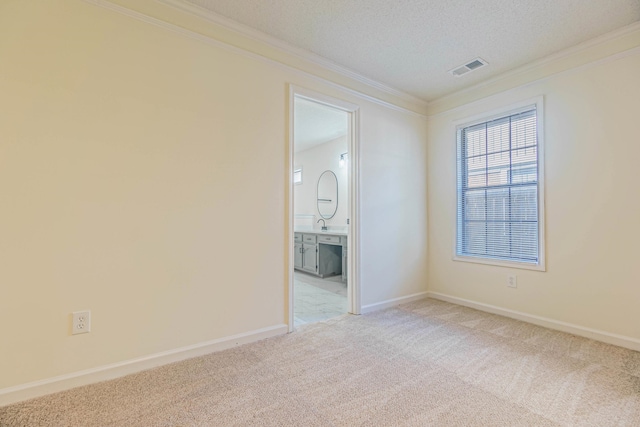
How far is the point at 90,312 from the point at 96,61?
61.5 inches

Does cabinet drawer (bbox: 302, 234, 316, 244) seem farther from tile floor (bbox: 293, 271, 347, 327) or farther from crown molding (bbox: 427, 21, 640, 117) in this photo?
crown molding (bbox: 427, 21, 640, 117)

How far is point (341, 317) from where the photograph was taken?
125 inches

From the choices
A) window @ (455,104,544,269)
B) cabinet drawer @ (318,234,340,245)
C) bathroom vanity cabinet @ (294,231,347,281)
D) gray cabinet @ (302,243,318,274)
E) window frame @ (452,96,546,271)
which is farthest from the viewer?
gray cabinet @ (302,243,318,274)

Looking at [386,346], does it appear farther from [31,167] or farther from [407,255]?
[31,167]

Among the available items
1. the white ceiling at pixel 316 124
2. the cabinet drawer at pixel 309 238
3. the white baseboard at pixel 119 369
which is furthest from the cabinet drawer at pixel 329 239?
the white baseboard at pixel 119 369

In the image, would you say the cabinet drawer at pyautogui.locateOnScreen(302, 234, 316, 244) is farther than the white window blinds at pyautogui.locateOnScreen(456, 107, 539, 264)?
Yes

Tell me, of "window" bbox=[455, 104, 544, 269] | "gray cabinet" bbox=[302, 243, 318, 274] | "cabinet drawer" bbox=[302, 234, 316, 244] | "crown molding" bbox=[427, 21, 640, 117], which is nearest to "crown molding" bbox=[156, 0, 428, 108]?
"crown molding" bbox=[427, 21, 640, 117]

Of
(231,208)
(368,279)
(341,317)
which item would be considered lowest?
(341,317)

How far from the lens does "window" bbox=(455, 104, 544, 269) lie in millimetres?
3061

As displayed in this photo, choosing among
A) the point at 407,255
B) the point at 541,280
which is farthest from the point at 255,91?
the point at 541,280

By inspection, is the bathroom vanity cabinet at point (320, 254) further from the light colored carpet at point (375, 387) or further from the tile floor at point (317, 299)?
the light colored carpet at point (375, 387)

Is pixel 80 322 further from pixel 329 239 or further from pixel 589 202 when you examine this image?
pixel 589 202

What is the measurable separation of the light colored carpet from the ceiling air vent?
2543 millimetres

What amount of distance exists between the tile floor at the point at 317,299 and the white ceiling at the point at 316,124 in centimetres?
216
